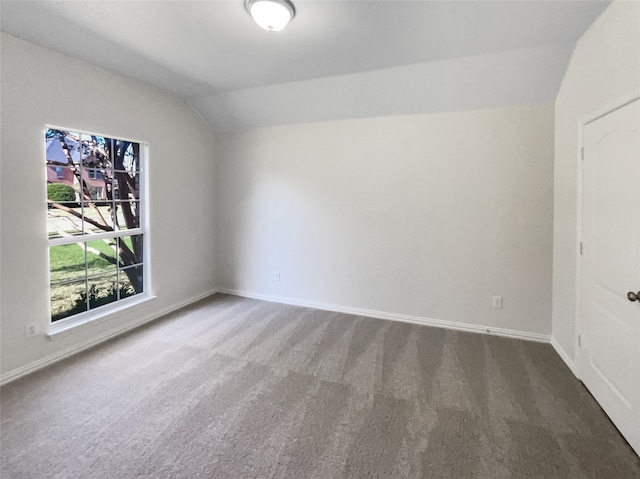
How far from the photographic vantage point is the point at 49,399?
7.16 ft

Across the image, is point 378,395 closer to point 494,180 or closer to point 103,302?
point 494,180

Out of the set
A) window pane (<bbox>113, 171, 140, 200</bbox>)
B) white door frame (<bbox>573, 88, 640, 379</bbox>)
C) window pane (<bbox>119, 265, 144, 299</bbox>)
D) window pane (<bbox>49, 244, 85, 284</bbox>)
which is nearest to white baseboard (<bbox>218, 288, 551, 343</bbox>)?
white door frame (<bbox>573, 88, 640, 379</bbox>)

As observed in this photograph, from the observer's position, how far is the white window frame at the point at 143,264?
2762 mm

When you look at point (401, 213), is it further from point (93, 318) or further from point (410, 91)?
point (93, 318)

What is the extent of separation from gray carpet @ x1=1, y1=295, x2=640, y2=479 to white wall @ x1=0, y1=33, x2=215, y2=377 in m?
0.49

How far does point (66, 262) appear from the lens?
2871 mm

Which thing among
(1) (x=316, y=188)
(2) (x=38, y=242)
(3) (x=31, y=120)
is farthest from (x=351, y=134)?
(2) (x=38, y=242)

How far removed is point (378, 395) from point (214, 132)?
400cm

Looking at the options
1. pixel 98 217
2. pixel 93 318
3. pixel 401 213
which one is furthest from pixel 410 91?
pixel 93 318

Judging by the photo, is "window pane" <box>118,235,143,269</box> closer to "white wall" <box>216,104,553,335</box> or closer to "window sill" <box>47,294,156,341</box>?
"window sill" <box>47,294,156,341</box>

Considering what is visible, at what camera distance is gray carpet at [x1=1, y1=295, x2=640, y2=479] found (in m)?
1.66

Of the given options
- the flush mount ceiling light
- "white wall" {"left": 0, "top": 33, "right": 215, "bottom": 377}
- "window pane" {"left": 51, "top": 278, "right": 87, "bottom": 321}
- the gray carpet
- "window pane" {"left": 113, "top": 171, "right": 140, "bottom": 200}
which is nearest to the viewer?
the gray carpet

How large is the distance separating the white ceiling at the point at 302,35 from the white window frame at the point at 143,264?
2.68 ft

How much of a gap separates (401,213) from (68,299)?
350 cm
